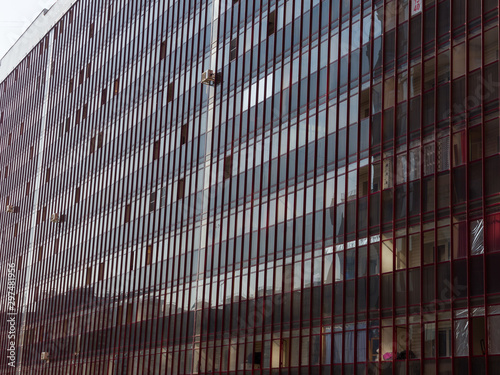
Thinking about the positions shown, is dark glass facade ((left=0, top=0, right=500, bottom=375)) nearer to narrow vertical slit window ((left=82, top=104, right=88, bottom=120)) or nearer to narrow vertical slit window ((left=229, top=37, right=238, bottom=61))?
narrow vertical slit window ((left=229, top=37, right=238, bottom=61))

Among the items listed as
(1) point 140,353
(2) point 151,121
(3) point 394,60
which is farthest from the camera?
(2) point 151,121

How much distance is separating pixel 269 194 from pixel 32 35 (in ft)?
202

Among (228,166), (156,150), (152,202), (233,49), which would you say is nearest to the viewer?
(228,166)

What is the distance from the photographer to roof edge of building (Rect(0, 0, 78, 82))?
95812 millimetres

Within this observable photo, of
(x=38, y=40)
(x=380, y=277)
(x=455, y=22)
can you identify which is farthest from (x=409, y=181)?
(x=38, y=40)

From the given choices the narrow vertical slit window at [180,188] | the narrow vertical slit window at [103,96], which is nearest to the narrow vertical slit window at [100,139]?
the narrow vertical slit window at [103,96]

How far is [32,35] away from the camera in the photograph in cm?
10250

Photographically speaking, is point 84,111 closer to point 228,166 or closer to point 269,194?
point 228,166

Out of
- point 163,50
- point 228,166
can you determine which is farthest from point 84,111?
point 228,166

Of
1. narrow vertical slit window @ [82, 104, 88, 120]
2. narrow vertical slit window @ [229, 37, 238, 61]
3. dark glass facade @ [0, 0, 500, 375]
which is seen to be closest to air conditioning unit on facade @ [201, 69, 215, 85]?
dark glass facade @ [0, 0, 500, 375]

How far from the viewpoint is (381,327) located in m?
39.8

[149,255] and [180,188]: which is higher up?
[180,188]

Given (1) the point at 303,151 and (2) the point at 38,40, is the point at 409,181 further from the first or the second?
(2) the point at 38,40

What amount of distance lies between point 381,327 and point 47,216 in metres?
57.4
